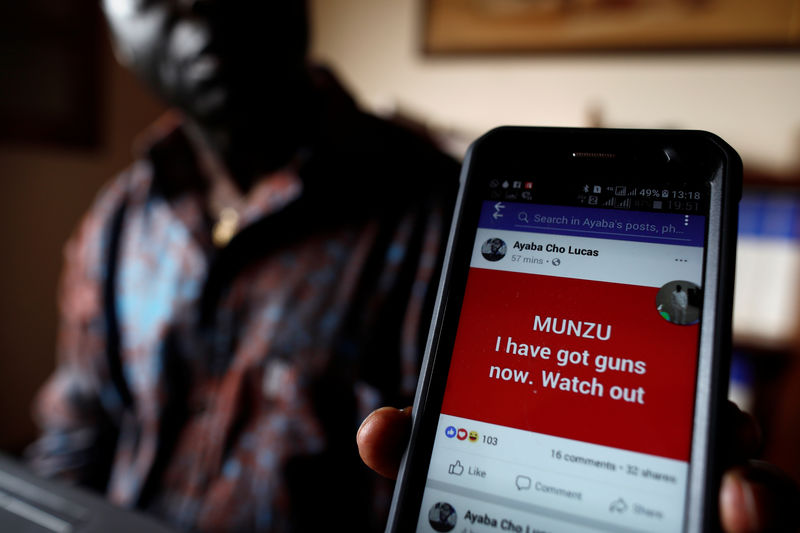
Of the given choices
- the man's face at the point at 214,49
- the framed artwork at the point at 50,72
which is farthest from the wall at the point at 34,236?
the man's face at the point at 214,49

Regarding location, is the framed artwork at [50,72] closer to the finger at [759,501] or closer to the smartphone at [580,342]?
the smartphone at [580,342]

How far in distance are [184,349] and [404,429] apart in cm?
43

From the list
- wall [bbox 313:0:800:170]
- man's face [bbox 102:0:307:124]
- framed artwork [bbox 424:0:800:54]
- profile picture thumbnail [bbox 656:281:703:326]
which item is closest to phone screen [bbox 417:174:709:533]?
profile picture thumbnail [bbox 656:281:703:326]

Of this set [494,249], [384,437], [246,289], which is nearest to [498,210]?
[494,249]

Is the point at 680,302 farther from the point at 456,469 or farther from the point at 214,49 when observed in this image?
the point at 214,49

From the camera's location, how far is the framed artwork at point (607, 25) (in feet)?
4.39

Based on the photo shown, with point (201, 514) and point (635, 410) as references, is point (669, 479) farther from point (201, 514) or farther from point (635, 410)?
point (201, 514)

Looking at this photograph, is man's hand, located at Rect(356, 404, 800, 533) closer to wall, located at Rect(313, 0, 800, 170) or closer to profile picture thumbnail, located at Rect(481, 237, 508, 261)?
profile picture thumbnail, located at Rect(481, 237, 508, 261)

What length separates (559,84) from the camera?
1.54 m

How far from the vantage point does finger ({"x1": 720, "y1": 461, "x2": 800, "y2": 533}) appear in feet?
0.69

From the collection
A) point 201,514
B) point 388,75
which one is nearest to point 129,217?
point 201,514

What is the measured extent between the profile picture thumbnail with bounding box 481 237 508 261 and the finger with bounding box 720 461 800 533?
0.15 m

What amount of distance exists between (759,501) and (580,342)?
0.30ft

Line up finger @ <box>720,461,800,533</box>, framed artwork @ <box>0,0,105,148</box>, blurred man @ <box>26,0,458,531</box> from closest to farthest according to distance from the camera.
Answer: finger @ <box>720,461,800,533</box>, blurred man @ <box>26,0,458,531</box>, framed artwork @ <box>0,0,105,148</box>
